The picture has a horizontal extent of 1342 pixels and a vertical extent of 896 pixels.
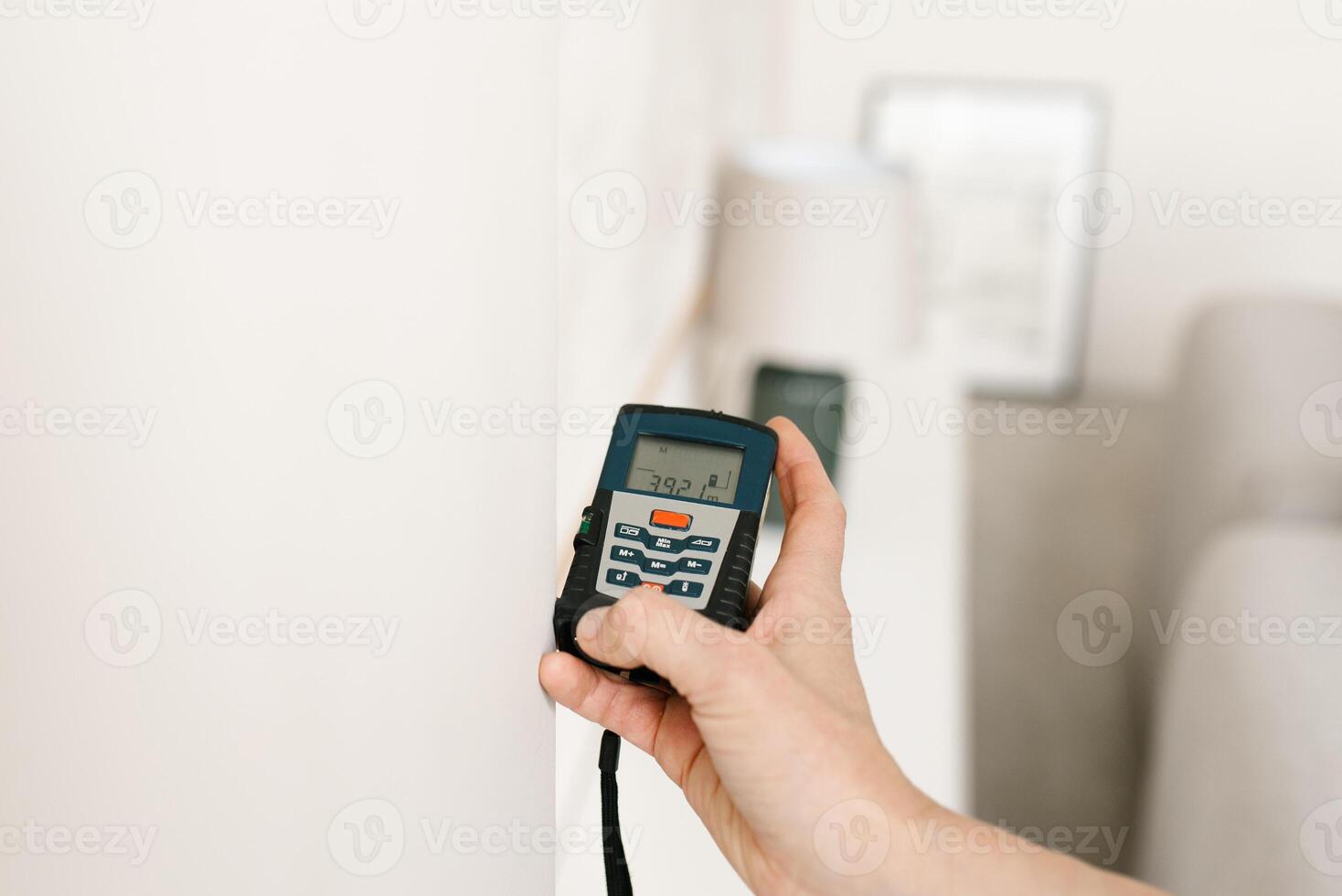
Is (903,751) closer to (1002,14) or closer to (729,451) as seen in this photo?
(729,451)

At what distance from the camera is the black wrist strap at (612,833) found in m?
0.56

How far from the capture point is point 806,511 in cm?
66

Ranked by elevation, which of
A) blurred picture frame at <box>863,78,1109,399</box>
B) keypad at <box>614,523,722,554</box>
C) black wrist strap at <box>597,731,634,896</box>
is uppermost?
blurred picture frame at <box>863,78,1109,399</box>

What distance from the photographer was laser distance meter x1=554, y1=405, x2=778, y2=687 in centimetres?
58

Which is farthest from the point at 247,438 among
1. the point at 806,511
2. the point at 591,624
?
the point at 806,511

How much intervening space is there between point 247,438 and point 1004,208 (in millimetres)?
2379

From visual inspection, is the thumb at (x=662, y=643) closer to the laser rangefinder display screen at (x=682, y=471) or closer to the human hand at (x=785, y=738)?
the human hand at (x=785, y=738)

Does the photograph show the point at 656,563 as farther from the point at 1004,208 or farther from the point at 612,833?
the point at 1004,208

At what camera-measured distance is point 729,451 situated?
25.4 inches

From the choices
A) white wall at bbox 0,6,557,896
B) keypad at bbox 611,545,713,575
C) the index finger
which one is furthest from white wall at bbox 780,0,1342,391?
white wall at bbox 0,6,557,896

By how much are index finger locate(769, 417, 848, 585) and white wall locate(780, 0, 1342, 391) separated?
1.97m

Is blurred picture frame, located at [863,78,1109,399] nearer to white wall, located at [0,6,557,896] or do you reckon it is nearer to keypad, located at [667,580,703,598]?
keypad, located at [667,580,703,598]

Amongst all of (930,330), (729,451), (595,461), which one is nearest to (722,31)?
(930,330)

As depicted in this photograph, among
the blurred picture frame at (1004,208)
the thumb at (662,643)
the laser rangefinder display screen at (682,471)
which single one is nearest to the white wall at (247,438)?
the thumb at (662,643)
